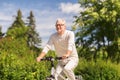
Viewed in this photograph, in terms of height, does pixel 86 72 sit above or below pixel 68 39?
below

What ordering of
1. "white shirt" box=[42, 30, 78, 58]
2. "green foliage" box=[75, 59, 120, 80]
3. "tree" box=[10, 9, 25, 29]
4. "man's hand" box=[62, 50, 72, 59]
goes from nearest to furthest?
"man's hand" box=[62, 50, 72, 59], "white shirt" box=[42, 30, 78, 58], "green foliage" box=[75, 59, 120, 80], "tree" box=[10, 9, 25, 29]

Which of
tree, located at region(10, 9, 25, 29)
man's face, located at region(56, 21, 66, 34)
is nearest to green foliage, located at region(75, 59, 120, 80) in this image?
man's face, located at region(56, 21, 66, 34)

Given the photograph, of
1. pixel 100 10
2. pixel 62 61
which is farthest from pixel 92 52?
pixel 62 61

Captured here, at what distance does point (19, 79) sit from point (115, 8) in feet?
58.4

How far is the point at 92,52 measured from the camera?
100ft

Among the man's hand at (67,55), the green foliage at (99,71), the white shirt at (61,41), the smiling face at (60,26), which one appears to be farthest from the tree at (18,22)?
the man's hand at (67,55)

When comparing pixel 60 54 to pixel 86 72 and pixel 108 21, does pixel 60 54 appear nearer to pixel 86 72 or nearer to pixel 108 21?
pixel 86 72

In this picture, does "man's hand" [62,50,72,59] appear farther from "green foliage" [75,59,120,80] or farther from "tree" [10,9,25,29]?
"tree" [10,9,25,29]

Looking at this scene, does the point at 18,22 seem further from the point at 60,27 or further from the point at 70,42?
the point at 60,27

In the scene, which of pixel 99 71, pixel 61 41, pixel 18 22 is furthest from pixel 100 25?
pixel 18 22

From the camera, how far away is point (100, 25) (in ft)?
102

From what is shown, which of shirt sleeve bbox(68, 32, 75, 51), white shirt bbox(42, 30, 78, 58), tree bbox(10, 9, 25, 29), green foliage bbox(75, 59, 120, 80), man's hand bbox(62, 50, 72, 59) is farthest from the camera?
tree bbox(10, 9, 25, 29)

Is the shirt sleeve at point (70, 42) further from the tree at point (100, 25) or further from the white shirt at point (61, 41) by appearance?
the tree at point (100, 25)

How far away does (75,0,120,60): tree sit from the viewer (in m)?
30.2
